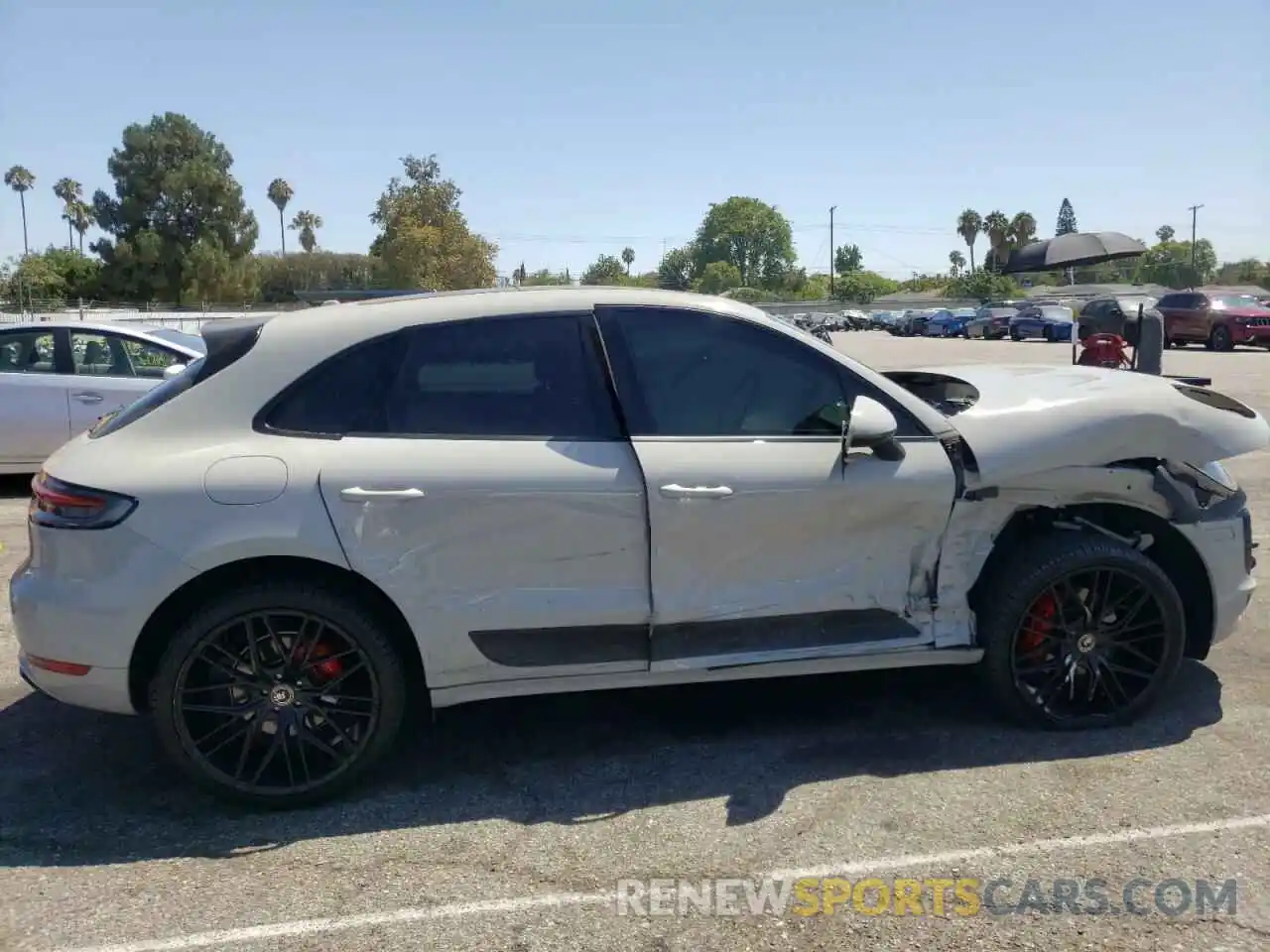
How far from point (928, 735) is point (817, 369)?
1.49 meters

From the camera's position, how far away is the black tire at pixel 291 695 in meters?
3.55

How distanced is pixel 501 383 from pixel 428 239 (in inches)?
1300

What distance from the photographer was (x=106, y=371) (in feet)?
30.5

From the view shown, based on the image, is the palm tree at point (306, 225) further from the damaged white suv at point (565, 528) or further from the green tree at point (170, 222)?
the damaged white suv at point (565, 528)

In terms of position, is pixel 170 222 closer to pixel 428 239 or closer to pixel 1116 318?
pixel 428 239

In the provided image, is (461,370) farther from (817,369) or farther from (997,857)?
(997,857)

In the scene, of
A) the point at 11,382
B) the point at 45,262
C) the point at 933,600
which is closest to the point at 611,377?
the point at 933,600

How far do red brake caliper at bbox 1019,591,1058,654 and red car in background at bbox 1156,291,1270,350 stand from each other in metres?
26.8

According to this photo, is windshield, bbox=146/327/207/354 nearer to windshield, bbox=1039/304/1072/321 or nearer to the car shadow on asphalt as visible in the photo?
the car shadow on asphalt

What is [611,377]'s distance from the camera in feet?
→ 12.8

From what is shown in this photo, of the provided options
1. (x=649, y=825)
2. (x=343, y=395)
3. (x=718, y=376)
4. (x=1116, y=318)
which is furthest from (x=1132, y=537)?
(x=1116, y=318)

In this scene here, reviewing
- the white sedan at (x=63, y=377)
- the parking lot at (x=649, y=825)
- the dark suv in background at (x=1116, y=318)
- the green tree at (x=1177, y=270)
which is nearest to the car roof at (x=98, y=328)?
the white sedan at (x=63, y=377)

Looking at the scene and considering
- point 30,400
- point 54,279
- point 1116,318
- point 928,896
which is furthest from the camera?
point 54,279

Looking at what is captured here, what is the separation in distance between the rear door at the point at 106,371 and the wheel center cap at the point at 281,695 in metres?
6.31
